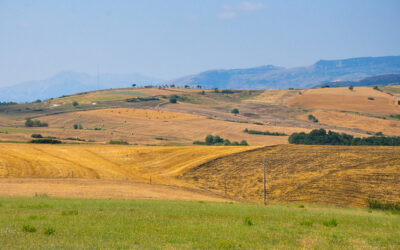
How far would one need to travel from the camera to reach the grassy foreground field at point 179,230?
53.7ft

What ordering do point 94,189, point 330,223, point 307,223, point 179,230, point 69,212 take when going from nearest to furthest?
point 179,230, point 307,223, point 330,223, point 69,212, point 94,189

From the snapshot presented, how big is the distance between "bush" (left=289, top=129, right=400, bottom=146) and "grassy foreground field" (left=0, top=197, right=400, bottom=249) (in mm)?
69897

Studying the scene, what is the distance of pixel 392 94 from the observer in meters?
186

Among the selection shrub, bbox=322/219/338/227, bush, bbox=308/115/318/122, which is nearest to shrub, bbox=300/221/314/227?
shrub, bbox=322/219/338/227

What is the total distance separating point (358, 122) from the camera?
137m

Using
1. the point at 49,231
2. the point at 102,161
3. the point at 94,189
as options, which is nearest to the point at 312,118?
the point at 102,161

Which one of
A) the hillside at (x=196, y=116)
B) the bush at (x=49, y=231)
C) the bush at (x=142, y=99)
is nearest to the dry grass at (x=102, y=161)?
the hillside at (x=196, y=116)

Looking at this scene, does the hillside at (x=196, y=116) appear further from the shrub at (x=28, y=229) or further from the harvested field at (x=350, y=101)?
the shrub at (x=28, y=229)

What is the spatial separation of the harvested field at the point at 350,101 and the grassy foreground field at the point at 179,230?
140 metres

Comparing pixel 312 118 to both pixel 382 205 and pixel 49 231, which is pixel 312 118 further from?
pixel 49 231

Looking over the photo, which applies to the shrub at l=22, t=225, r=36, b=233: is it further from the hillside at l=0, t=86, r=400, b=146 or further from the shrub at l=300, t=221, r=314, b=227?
the hillside at l=0, t=86, r=400, b=146

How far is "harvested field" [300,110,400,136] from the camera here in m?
127

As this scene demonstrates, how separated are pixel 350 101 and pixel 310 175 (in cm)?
12820

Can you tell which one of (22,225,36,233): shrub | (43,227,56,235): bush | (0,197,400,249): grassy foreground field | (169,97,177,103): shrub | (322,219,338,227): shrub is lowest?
(322,219,338,227): shrub
